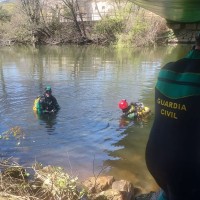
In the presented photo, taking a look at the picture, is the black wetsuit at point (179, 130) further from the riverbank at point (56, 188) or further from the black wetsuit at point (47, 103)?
the black wetsuit at point (47, 103)

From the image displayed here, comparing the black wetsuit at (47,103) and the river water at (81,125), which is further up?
the black wetsuit at (47,103)

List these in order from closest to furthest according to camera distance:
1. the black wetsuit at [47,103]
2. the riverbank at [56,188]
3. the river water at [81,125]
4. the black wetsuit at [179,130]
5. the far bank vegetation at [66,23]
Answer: the black wetsuit at [179,130]
the riverbank at [56,188]
the river water at [81,125]
the black wetsuit at [47,103]
the far bank vegetation at [66,23]

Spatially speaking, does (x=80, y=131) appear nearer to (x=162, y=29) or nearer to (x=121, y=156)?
(x=121, y=156)

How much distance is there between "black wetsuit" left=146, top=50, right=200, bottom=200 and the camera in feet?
5.81

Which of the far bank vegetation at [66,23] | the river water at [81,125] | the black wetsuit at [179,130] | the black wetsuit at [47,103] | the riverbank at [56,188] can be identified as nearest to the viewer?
the black wetsuit at [179,130]

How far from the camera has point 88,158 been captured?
24.2ft

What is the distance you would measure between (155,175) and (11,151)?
242 inches

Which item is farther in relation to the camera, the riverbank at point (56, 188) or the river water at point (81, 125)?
the river water at point (81, 125)

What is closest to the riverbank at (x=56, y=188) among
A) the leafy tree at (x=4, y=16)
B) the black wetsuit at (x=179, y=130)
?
the black wetsuit at (x=179, y=130)

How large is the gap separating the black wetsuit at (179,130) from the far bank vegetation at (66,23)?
120 ft

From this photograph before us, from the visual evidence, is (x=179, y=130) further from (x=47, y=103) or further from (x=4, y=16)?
(x=4, y=16)

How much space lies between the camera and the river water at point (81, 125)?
23.2ft

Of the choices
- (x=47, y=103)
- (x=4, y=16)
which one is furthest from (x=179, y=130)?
(x=4, y=16)

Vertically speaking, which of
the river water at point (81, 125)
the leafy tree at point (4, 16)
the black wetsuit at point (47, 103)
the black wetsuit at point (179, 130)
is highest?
the leafy tree at point (4, 16)
